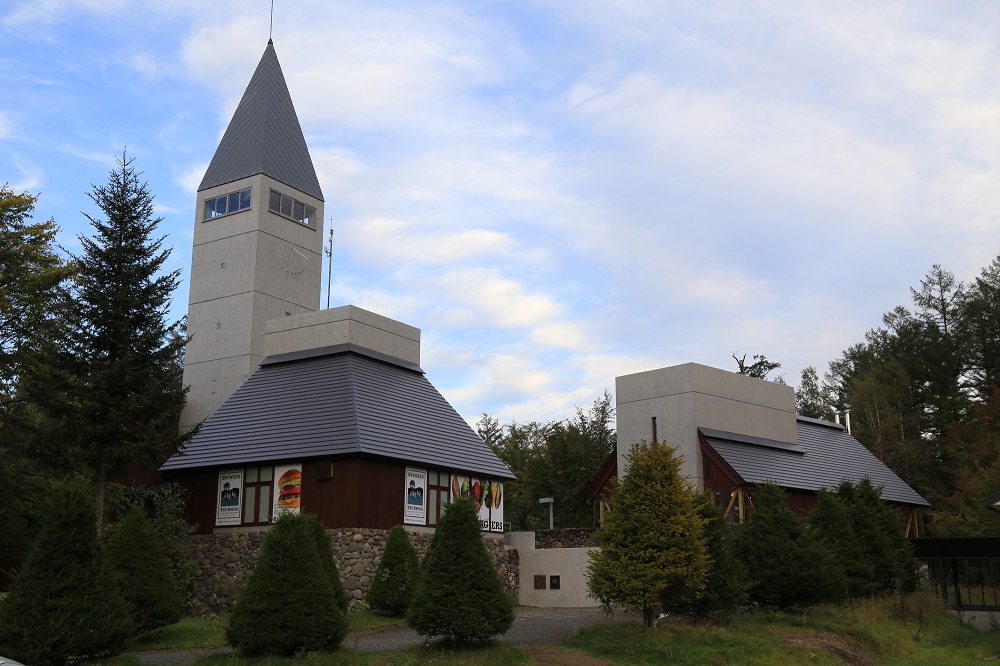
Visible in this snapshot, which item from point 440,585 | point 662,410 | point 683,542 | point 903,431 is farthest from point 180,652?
point 903,431

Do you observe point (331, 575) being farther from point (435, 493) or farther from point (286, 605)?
point (435, 493)

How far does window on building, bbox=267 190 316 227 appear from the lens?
41250 mm

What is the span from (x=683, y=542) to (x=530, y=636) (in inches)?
A: 172

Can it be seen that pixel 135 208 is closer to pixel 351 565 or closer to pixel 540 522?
pixel 351 565

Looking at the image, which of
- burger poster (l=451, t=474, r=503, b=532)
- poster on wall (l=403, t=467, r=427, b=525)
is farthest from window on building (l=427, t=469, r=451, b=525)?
burger poster (l=451, t=474, r=503, b=532)

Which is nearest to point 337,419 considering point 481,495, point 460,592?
point 481,495

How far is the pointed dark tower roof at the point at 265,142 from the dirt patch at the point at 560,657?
2841cm

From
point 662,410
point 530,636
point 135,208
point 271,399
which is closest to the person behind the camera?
point 530,636

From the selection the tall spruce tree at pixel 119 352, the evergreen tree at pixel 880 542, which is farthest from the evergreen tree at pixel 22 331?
the evergreen tree at pixel 880 542

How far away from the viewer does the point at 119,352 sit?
26.2 m

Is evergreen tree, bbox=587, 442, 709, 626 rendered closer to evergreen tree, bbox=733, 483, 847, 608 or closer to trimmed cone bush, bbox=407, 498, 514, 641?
trimmed cone bush, bbox=407, 498, 514, 641

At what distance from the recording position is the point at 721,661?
18.1 meters

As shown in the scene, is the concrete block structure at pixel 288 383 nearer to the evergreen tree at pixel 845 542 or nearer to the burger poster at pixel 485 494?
the burger poster at pixel 485 494

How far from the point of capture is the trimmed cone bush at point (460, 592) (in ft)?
57.4
